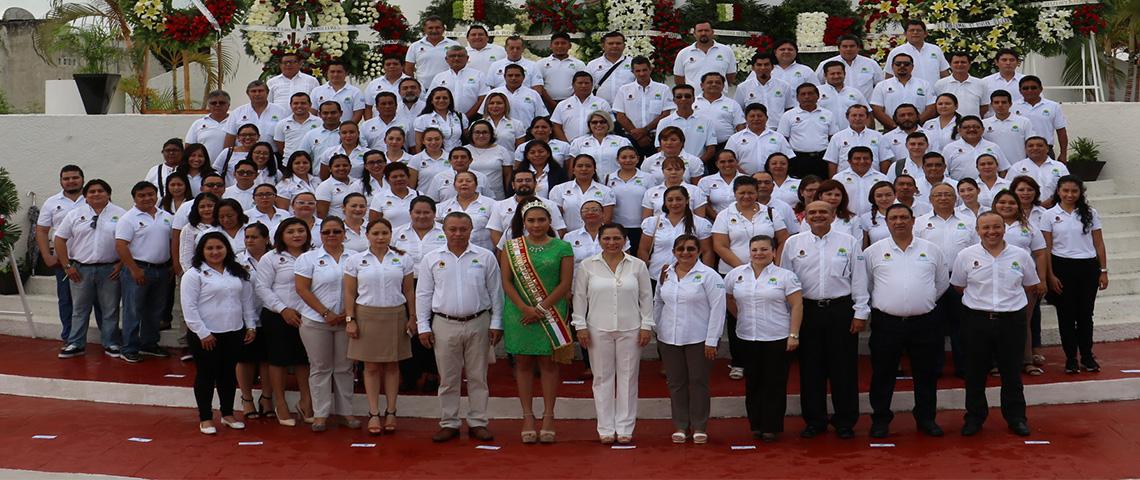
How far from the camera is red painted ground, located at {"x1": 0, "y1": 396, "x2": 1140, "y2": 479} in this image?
290 inches

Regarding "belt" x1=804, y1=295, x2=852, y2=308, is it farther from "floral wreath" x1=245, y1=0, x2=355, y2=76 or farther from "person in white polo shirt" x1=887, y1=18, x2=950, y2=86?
"floral wreath" x1=245, y1=0, x2=355, y2=76

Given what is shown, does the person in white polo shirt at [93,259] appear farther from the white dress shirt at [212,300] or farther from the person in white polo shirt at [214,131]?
the white dress shirt at [212,300]

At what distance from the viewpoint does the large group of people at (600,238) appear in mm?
8031

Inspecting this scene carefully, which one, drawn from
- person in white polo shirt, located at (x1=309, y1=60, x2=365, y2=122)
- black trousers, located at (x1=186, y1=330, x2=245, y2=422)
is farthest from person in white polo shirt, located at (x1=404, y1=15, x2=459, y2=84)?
black trousers, located at (x1=186, y1=330, x2=245, y2=422)

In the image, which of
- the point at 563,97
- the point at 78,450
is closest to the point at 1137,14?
the point at 563,97

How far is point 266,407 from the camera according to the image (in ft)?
28.9

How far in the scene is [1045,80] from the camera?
15703 mm

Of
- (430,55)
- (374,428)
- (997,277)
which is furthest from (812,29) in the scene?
(374,428)

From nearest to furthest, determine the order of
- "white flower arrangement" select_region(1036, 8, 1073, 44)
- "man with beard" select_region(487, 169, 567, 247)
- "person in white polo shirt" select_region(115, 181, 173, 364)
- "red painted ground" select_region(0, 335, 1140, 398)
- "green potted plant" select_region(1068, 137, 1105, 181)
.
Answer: "red painted ground" select_region(0, 335, 1140, 398), "man with beard" select_region(487, 169, 567, 247), "person in white polo shirt" select_region(115, 181, 173, 364), "white flower arrangement" select_region(1036, 8, 1073, 44), "green potted plant" select_region(1068, 137, 1105, 181)

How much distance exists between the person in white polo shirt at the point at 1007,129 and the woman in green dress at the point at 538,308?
460 centimetres

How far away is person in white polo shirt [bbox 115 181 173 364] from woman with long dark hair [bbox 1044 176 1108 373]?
6.84m

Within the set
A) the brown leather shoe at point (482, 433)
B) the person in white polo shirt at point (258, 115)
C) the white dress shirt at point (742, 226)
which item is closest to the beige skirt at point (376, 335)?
the brown leather shoe at point (482, 433)

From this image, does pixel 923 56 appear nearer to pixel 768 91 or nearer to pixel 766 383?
pixel 768 91

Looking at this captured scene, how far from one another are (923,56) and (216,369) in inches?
288
